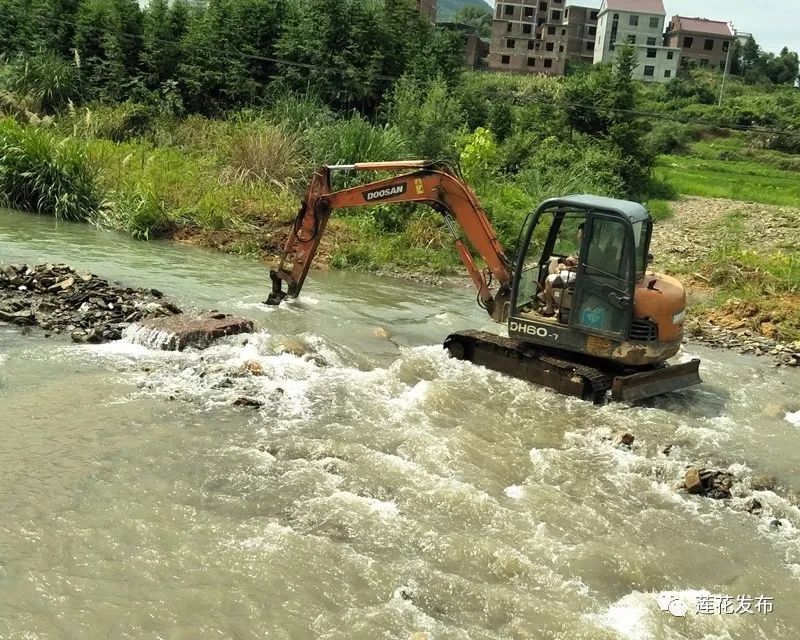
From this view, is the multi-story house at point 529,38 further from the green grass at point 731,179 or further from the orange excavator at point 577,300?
the orange excavator at point 577,300

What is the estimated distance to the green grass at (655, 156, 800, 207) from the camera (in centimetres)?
3212

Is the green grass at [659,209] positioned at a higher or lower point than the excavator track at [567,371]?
higher

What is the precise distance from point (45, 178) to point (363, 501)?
1575cm

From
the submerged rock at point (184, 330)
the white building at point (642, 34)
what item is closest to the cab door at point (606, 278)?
the submerged rock at point (184, 330)

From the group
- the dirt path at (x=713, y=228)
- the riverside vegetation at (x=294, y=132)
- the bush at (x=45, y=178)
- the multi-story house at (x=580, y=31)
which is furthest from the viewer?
the multi-story house at (x=580, y=31)

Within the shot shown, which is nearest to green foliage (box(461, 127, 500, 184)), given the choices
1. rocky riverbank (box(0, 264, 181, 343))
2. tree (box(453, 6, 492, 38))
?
rocky riverbank (box(0, 264, 181, 343))

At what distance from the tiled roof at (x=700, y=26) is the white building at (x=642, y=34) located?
3.22m

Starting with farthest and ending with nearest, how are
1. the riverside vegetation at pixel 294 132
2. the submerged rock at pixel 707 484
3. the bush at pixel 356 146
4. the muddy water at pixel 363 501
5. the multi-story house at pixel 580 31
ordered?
the multi-story house at pixel 580 31 < the bush at pixel 356 146 < the riverside vegetation at pixel 294 132 < the submerged rock at pixel 707 484 < the muddy water at pixel 363 501

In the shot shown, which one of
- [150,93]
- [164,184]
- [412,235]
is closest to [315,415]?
[412,235]

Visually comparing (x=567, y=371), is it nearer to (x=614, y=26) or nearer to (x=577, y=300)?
(x=577, y=300)

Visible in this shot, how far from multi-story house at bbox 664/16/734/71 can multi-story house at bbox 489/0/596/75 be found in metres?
11.2

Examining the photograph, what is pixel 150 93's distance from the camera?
28.1 meters

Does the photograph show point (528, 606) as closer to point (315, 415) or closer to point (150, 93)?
point (315, 415)

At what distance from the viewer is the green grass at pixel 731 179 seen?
32.1m
